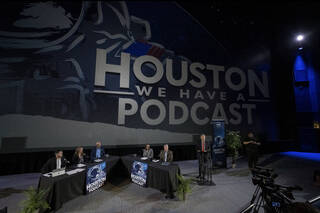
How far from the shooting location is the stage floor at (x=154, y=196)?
3.33 metres

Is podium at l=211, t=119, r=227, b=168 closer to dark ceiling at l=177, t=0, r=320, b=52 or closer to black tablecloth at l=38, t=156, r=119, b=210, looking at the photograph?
black tablecloth at l=38, t=156, r=119, b=210

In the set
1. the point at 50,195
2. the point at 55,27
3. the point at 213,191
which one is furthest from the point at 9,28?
the point at 213,191

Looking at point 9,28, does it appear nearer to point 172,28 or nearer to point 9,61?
point 9,61

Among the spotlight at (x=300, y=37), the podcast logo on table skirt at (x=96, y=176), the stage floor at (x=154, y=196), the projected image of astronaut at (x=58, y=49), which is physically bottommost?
the stage floor at (x=154, y=196)

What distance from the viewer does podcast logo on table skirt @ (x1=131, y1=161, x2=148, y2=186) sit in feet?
14.1

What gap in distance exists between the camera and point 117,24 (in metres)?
7.75

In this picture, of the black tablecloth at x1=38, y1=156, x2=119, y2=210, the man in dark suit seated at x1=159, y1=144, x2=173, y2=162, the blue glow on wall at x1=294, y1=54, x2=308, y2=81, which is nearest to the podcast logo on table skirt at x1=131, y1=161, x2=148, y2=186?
the man in dark suit seated at x1=159, y1=144, x2=173, y2=162

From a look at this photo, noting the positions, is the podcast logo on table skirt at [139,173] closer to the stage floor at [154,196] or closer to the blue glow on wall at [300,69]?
the stage floor at [154,196]

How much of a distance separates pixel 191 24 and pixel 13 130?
9.58 meters

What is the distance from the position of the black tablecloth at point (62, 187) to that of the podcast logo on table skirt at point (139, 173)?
136 centimetres

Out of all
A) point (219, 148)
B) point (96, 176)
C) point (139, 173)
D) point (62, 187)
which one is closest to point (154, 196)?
point (139, 173)

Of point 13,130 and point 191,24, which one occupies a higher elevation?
point 191,24

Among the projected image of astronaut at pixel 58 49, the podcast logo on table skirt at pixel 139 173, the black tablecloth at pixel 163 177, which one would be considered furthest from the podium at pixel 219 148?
the projected image of astronaut at pixel 58 49

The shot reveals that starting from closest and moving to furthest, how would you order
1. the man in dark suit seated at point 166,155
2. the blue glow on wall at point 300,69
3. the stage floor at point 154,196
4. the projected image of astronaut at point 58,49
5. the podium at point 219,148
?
1. the stage floor at point 154,196
2. the man in dark suit seated at point 166,155
3. the projected image of astronaut at point 58,49
4. the podium at point 219,148
5. the blue glow on wall at point 300,69
